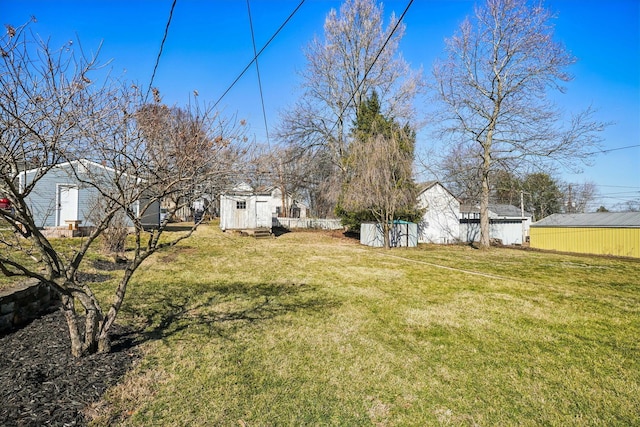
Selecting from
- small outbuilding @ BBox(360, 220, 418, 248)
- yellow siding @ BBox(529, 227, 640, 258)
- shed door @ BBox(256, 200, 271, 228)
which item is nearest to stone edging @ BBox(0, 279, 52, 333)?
small outbuilding @ BBox(360, 220, 418, 248)

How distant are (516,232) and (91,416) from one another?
25289 millimetres

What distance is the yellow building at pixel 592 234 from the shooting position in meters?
16.9

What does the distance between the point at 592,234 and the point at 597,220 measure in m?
0.96

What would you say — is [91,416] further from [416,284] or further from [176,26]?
[416,284]

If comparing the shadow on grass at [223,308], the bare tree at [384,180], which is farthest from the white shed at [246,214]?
the shadow on grass at [223,308]

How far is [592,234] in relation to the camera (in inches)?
720

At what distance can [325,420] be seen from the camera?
8.09ft

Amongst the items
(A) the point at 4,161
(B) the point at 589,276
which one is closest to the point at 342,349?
(A) the point at 4,161

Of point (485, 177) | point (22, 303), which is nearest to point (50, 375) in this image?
point (22, 303)

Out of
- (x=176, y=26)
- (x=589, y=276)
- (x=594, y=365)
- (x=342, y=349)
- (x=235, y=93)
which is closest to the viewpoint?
(x=594, y=365)

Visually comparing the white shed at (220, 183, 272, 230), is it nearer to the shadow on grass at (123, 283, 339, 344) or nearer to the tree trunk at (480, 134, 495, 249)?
the tree trunk at (480, 134, 495, 249)

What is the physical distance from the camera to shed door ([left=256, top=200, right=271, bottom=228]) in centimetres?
1861

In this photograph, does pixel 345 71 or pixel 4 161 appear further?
pixel 345 71

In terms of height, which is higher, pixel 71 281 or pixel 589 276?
pixel 71 281
